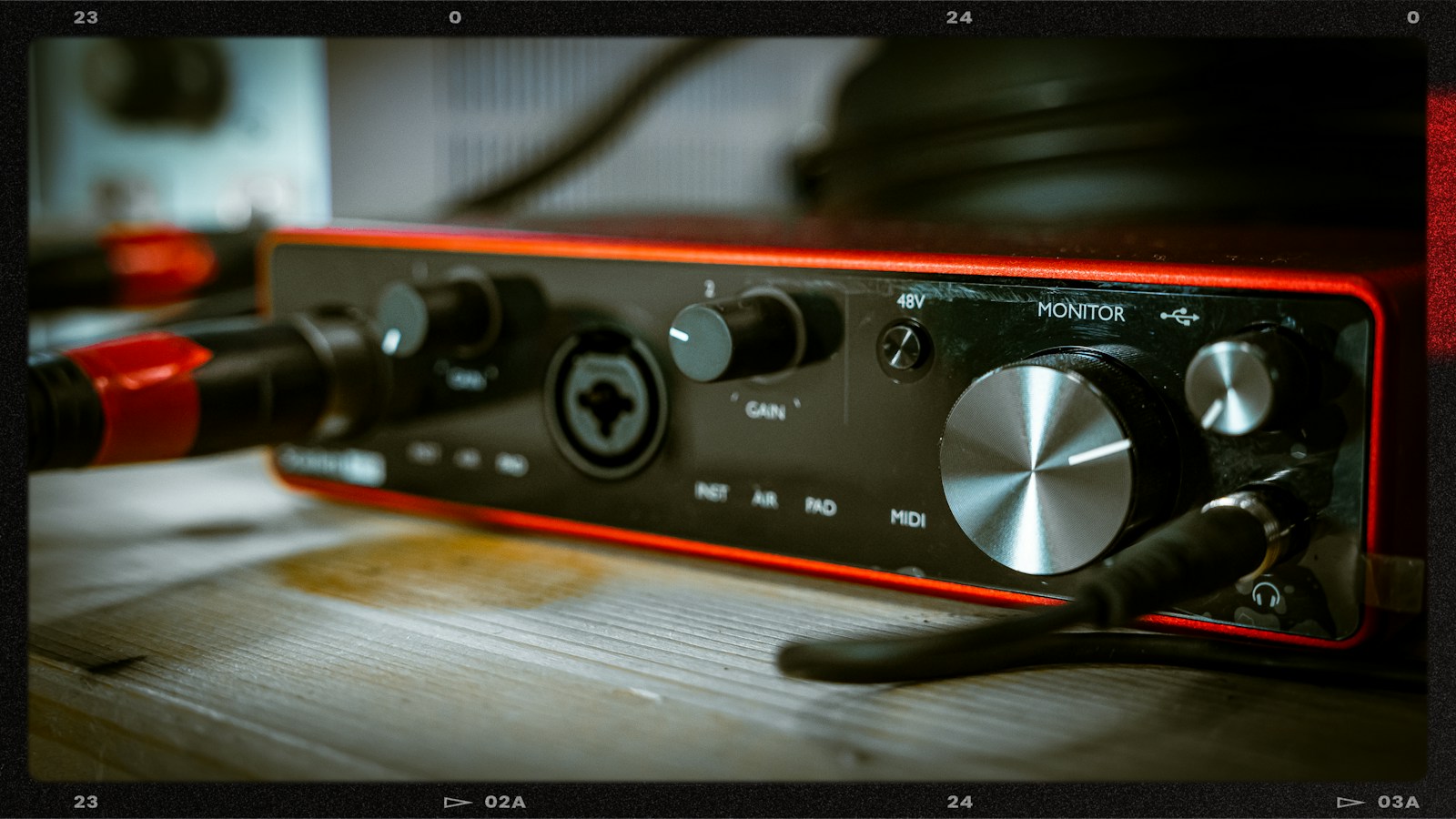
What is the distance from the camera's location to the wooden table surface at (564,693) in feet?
1.13

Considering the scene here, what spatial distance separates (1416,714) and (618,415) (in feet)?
0.99

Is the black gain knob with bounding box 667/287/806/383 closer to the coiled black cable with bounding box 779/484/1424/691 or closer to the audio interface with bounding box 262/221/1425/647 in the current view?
the audio interface with bounding box 262/221/1425/647

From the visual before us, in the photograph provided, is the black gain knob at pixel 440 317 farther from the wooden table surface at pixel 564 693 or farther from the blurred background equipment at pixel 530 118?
the blurred background equipment at pixel 530 118

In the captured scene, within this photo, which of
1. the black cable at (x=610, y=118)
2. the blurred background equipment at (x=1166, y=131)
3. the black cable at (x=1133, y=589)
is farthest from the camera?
the black cable at (x=610, y=118)

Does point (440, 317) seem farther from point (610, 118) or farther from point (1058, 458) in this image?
point (610, 118)

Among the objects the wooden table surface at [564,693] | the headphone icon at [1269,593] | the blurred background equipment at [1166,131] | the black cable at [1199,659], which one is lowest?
the wooden table surface at [564,693]

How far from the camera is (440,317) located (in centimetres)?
53

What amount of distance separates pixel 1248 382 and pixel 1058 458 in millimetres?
60

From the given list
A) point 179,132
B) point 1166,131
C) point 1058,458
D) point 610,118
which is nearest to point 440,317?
point 1058,458

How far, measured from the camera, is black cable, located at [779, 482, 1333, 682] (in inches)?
13.0

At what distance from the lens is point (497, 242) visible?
0.55 m

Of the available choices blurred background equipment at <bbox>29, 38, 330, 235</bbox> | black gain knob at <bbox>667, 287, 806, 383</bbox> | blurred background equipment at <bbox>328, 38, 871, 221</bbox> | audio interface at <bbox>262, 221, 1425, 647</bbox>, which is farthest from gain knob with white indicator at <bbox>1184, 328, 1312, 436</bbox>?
blurred background equipment at <bbox>29, 38, 330, 235</bbox>

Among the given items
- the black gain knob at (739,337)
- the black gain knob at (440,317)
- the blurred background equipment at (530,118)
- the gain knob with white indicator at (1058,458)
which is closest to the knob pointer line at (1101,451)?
the gain knob with white indicator at (1058,458)

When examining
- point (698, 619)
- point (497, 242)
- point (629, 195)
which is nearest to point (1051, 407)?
point (698, 619)
